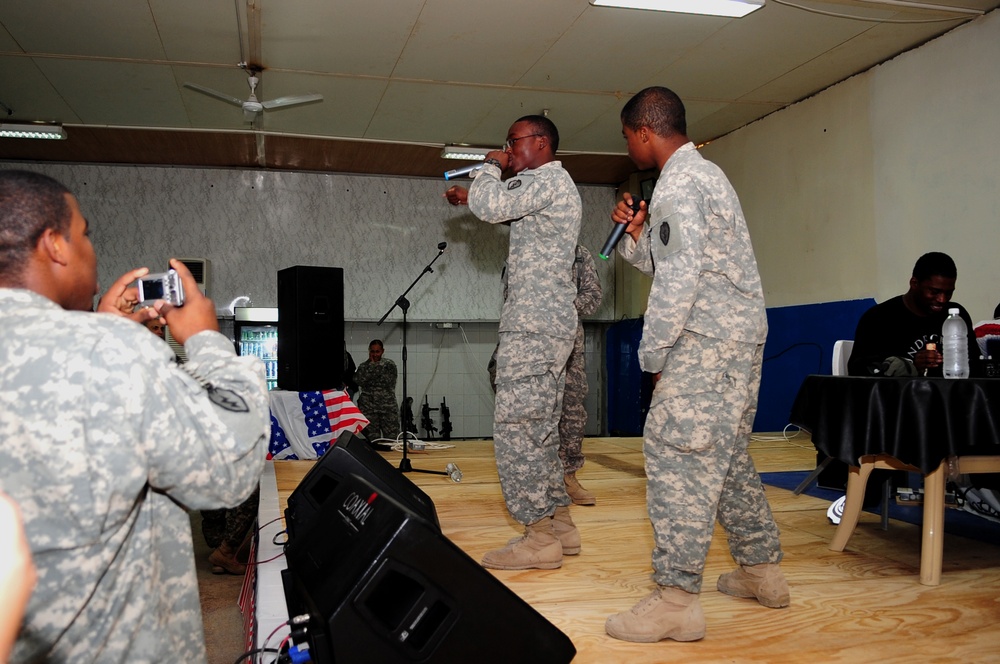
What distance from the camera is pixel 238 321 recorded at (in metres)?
9.24

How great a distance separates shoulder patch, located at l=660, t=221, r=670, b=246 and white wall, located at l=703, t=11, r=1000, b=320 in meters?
4.02

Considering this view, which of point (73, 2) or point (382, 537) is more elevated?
point (73, 2)

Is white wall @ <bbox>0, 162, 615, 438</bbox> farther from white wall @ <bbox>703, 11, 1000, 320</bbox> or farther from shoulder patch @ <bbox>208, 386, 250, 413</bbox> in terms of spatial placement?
shoulder patch @ <bbox>208, 386, 250, 413</bbox>

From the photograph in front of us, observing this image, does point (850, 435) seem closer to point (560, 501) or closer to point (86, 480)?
point (560, 501)

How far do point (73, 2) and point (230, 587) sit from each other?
160 inches

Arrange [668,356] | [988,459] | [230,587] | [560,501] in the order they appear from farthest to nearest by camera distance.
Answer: [230,587] → [560,501] → [988,459] → [668,356]

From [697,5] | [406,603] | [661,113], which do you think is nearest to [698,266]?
[661,113]

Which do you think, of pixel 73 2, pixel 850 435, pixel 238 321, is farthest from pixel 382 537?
pixel 238 321

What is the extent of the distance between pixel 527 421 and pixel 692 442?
0.75 metres

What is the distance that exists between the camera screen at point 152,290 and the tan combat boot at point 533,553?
173 centimetres

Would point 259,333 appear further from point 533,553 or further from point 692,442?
point 692,442

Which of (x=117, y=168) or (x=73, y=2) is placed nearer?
(x=73, y=2)

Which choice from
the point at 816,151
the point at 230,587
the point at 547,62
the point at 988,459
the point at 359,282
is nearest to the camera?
the point at 988,459

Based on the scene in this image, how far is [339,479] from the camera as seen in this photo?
196 cm
